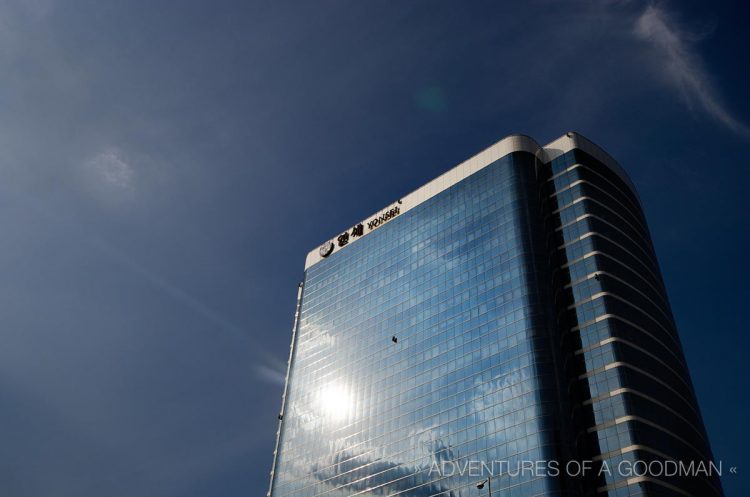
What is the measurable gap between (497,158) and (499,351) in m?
43.5

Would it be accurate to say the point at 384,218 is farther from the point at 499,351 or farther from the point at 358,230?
the point at 499,351

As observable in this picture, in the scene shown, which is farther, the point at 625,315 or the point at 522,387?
the point at 625,315

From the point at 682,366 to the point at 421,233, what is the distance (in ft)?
186

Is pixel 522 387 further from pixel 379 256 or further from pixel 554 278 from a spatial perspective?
pixel 379 256

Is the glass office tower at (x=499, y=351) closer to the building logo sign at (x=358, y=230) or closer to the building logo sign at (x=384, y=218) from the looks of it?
the building logo sign at (x=384, y=218)

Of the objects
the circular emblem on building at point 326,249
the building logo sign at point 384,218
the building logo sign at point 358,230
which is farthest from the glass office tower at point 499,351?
the circular emblem on building at point 326,249

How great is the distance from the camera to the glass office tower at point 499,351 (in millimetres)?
98250

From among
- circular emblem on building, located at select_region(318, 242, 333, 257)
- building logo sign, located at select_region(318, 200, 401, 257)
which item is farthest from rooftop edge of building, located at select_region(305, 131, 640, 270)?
circular emblem on building, located at select_region(318, 242, 333, 257)

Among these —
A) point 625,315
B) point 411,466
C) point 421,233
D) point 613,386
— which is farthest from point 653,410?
point 421,233

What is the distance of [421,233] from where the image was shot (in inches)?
5699

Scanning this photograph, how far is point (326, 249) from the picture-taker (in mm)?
170125

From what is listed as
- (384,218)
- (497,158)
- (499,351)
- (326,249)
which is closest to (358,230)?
(384,218)

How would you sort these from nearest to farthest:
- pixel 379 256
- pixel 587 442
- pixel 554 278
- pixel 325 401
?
pixel 587 442
pixel 554 278
pixel 325 401
pixel 379 256

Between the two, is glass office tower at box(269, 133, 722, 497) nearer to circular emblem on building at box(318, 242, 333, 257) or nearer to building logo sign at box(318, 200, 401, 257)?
building logo sign at box(318, 200, 401, 257)
